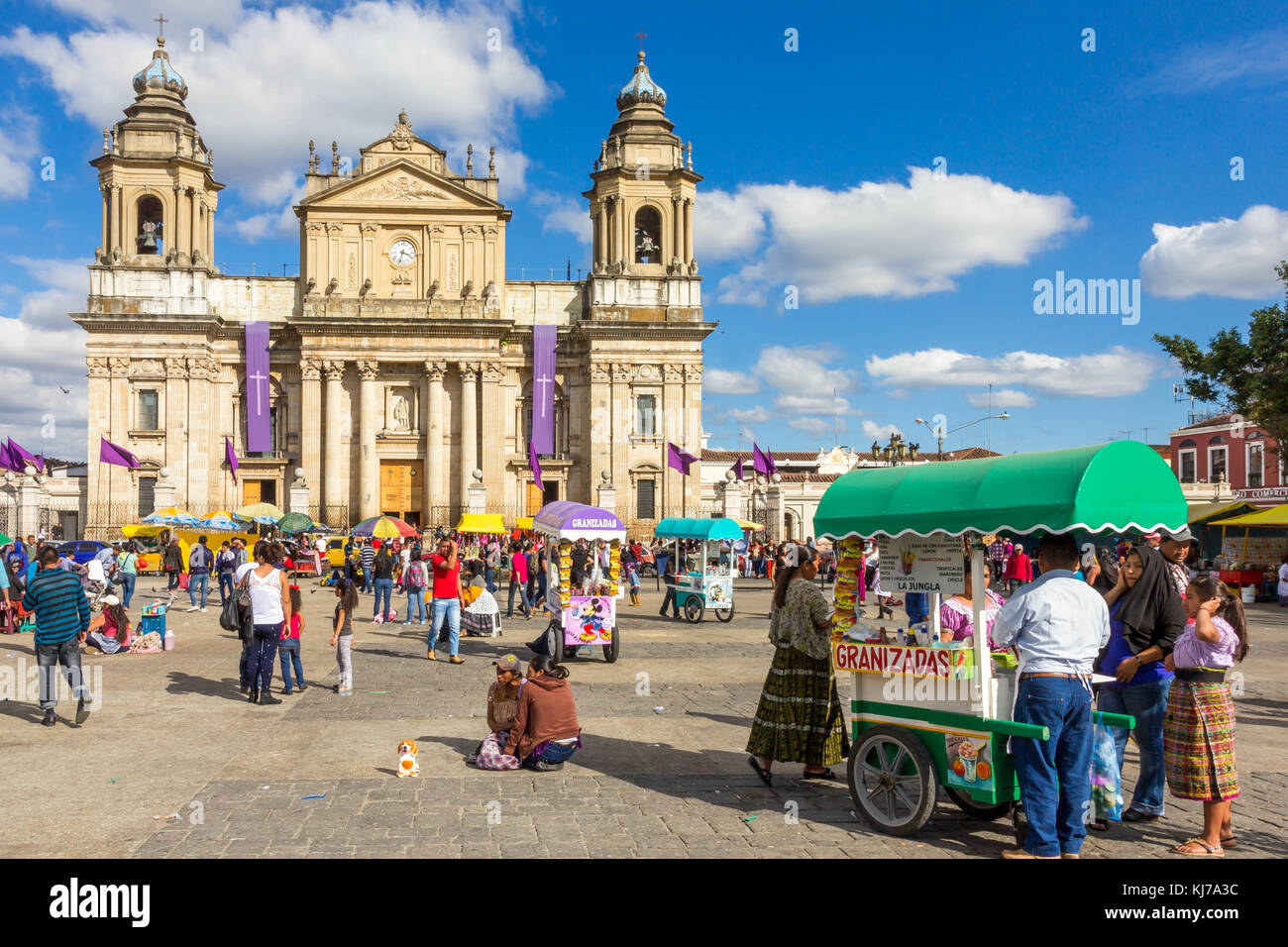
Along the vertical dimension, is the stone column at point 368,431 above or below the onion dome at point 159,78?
below

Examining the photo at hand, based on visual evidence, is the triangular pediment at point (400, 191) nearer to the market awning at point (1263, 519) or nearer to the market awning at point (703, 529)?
the market awning at point (703, 529)

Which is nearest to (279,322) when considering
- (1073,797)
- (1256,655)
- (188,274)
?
(188,274)

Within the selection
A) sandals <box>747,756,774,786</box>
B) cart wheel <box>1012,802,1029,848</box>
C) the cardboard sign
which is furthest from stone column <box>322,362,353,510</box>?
cart wheel <box>1012,802,1029,848</box>

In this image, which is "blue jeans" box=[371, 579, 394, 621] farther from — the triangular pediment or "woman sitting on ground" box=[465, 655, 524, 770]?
the triangular pediment

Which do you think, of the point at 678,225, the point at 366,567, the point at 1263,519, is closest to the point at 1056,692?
the point at 1263,519

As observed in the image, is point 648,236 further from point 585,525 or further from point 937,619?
point 937,619

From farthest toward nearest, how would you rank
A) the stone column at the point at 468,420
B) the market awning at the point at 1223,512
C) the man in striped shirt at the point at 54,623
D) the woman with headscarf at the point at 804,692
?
the stone column at the point at 468,420, the market awning at the point at 1223,512, the man in striped shirt at the point at 54,623, the woman with headscarf at the point at 804,692

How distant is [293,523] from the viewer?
37500 mm

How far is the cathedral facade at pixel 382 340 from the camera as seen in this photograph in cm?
4638

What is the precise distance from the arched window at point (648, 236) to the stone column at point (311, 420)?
A: 16666mm

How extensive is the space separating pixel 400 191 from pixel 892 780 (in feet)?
150

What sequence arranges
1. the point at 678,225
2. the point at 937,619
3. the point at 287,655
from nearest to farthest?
the point at 937,619 → the point at 287,655 → the point at 678,225

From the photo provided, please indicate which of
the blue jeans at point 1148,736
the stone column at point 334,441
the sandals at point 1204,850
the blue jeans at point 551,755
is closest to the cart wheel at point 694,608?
the blue jeans at point 551,755

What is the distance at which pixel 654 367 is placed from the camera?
48812mm
